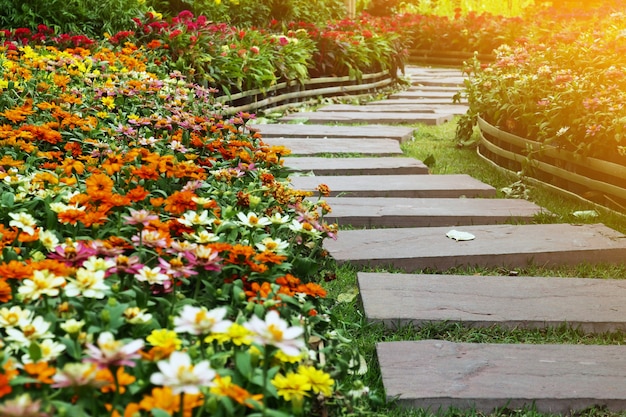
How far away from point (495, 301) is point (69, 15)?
4849 mm

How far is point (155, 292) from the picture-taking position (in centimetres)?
185

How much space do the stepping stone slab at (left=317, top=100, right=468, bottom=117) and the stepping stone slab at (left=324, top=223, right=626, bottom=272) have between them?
13.7 ft

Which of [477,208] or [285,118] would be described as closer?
[477,208]

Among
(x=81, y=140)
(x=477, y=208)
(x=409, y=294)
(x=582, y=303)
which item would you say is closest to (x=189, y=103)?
(x=81, y=140)

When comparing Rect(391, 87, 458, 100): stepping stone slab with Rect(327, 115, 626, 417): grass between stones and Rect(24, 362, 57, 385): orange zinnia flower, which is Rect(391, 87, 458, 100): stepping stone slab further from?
Rect(24, 362, 57, 385): orange zinnia flower

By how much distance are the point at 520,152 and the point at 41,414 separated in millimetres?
4198

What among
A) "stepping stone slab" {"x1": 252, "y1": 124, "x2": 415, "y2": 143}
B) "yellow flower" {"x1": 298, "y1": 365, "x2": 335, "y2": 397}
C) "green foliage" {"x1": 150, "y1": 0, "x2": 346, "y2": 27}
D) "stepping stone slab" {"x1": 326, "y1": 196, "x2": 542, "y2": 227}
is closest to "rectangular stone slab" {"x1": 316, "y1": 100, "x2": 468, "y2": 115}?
"stepping stone slab" {"x1": 252, "y1": 124, "x2": 415, "y2": 143}

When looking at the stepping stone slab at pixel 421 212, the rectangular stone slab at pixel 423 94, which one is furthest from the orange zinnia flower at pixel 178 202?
the rectangular stone slab at pixel 423 94

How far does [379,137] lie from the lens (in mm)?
6266

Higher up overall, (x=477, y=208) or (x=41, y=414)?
(x=41, y=414)

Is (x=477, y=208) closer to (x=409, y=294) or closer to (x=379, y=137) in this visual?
(x=409, y=294)

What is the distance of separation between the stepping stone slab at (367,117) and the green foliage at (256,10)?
1.75 m

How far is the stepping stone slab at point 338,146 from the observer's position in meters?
5.54

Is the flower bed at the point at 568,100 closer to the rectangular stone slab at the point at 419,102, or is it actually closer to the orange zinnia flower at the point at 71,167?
the orange zinnia flower at the point at 71,167
